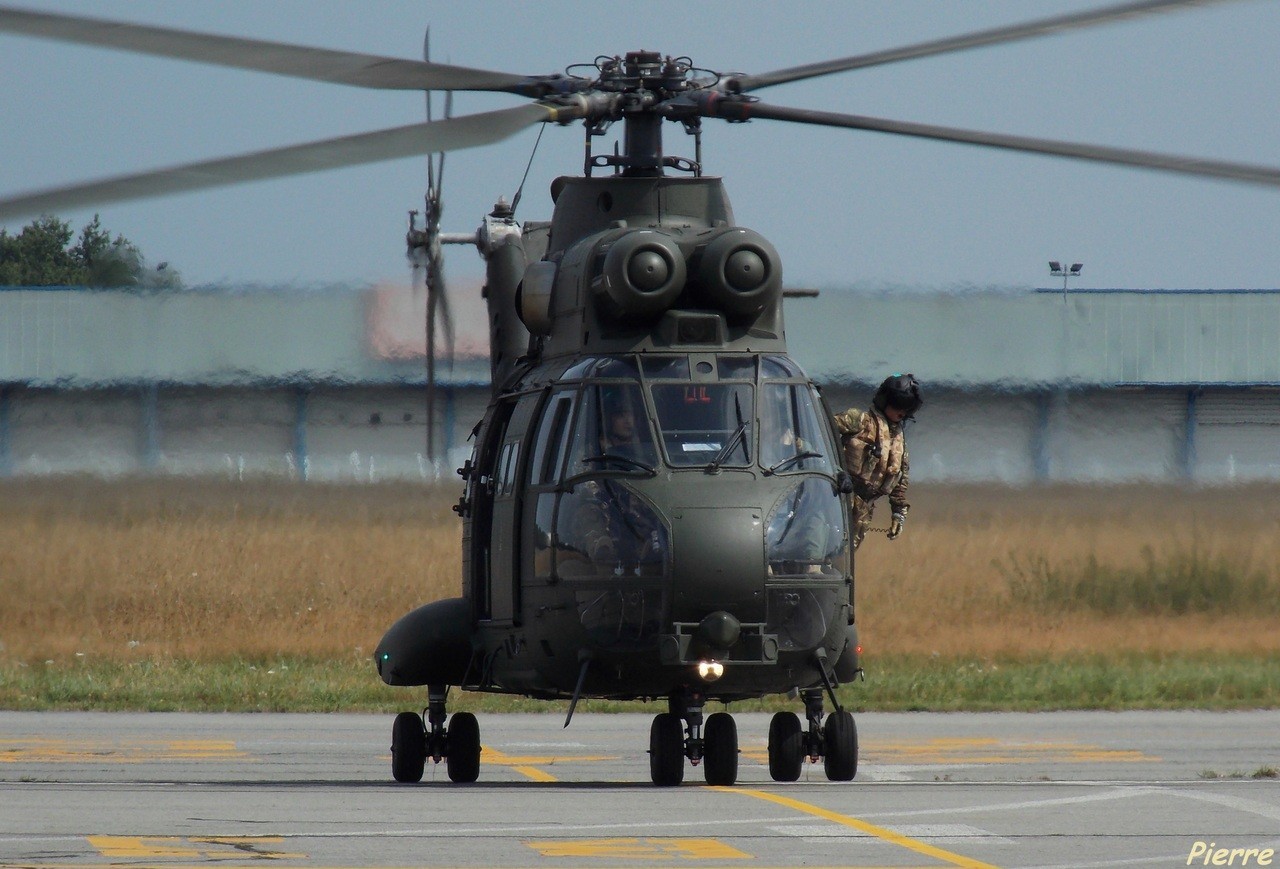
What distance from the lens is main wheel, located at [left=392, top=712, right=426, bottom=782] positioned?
41.8 feet

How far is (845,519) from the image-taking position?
1166 centimetres

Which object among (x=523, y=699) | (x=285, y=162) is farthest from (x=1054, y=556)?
(x=285, y=162)

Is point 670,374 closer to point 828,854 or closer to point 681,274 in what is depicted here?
point 681,274

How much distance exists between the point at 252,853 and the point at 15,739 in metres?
7.51

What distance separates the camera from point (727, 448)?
37.1ft

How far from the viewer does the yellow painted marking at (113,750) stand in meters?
13.9

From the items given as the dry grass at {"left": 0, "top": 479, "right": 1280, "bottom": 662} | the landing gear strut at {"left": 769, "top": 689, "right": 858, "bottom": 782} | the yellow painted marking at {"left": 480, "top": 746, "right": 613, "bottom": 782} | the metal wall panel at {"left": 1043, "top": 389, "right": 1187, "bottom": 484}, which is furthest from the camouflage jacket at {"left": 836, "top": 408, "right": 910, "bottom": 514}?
the metal wall panel at {"left": 1043, "top": 389, "right": 1187, "bottom": 484}

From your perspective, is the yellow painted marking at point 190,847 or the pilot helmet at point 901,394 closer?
the yellow painted marking at point 190,847

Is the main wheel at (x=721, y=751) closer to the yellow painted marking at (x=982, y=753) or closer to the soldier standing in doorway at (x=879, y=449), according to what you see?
the yellow painted marking at (x=982, y=753)

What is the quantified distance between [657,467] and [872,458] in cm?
300

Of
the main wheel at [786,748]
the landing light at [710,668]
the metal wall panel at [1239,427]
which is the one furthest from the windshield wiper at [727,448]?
the metal wall panel at [1239,427]

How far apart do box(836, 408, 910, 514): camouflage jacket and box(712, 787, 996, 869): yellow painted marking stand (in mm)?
3073

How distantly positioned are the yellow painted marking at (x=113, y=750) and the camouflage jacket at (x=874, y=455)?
15.7 ft

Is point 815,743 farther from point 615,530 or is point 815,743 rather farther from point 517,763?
point 517,763
